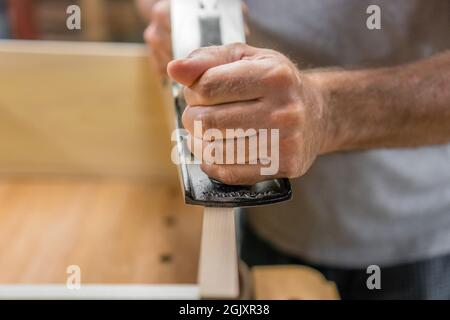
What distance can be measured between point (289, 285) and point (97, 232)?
211 mm

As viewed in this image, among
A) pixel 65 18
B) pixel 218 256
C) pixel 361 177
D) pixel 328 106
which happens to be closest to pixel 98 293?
pixel 218 256

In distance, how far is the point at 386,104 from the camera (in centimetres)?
38

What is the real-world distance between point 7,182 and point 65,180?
0.06 m

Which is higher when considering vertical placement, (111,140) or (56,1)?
(56,1)

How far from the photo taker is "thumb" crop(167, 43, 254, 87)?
0.31m

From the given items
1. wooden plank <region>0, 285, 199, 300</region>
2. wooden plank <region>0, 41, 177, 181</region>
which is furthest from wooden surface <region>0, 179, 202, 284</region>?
wooden plank <region>0, 285, 199, 300</region>

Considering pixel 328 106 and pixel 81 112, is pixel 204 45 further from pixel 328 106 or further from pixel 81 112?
pixel 81 112

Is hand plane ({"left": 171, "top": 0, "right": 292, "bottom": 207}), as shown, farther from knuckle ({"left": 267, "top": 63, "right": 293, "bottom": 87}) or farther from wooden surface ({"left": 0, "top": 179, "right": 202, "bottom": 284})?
wooden surface ({"left": 0, "top": 179, "right": 202, "bottom": 284})

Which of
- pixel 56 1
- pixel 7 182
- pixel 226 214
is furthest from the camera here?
pixel 56 1

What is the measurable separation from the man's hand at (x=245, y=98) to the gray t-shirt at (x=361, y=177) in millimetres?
152

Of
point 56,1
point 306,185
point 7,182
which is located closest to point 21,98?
point 7,182

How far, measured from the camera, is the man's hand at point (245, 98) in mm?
307

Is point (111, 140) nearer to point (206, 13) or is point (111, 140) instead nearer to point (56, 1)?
point (206, 13)

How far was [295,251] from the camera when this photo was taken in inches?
23.6
